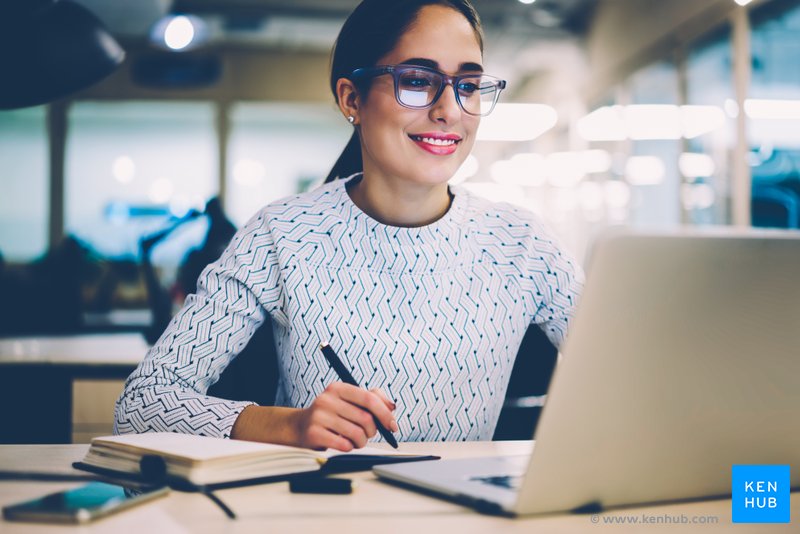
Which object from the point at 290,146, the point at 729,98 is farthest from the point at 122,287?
the point at 729,98

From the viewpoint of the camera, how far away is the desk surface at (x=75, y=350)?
2.38m

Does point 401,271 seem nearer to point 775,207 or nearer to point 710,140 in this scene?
point 775,207

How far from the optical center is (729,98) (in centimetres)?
516

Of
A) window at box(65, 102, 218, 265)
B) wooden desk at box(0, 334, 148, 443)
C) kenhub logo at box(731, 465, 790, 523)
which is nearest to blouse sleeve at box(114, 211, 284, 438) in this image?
kenhub logo at box(731, 465, 790, 523)

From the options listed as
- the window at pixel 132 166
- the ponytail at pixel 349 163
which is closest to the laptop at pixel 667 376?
the ponytail at pixel 349 163

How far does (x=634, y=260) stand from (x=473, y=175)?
12.0m

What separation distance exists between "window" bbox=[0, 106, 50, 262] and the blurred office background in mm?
15

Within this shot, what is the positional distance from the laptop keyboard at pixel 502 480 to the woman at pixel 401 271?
439 mm

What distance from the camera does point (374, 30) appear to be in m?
1.50

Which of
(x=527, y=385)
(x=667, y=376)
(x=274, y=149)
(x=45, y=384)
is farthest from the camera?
(x=274, y=149)

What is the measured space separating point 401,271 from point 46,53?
0.70 metres

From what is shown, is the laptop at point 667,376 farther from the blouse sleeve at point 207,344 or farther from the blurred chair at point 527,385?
the blurred chair at point 527,385

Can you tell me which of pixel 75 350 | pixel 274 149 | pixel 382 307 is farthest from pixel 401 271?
pixel 274 149

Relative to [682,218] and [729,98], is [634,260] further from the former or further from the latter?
[682,218]
